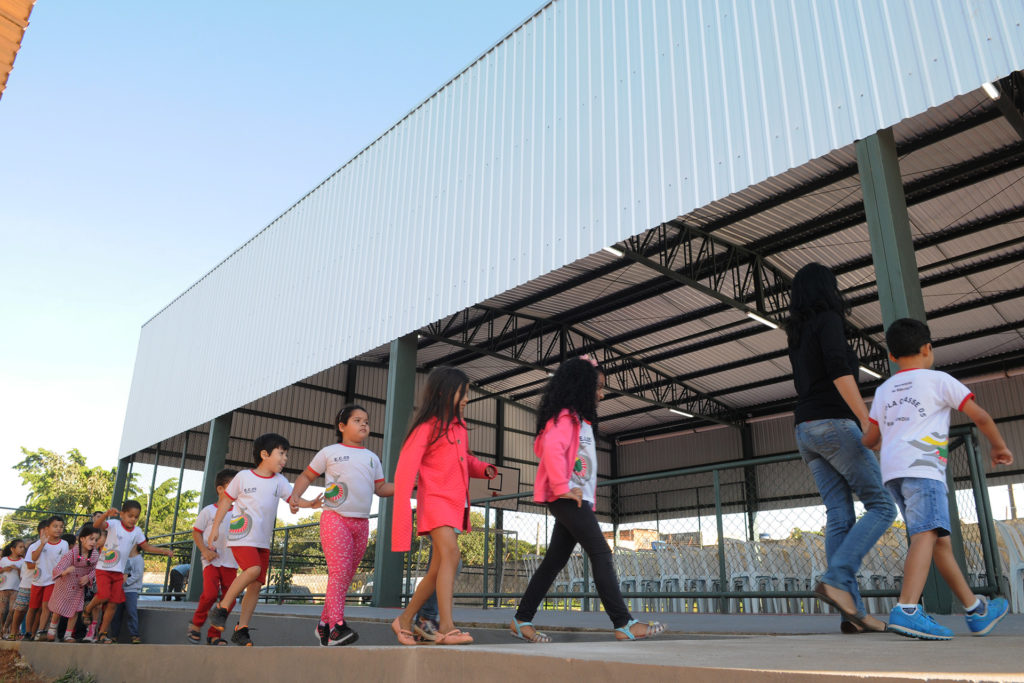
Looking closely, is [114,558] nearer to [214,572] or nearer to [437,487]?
[214,572]

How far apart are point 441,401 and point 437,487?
398 mm

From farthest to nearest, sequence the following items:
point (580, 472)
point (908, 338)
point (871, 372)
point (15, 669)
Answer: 1. point (871, 372)
2. point (15, 669)
3. point (580, 472)
4. point (908, 338)

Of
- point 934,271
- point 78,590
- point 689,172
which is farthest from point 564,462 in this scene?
point 934,271

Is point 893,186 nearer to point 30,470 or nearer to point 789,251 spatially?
point 789,251

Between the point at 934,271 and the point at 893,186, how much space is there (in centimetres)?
898

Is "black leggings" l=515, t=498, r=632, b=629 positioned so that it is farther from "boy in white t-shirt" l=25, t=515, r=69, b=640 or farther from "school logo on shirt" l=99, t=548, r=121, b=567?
"boy in white t-shirt" l=25, t=515, r=69, b=640

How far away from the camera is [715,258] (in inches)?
486

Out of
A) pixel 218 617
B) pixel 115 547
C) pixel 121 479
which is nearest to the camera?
pixel 218 617

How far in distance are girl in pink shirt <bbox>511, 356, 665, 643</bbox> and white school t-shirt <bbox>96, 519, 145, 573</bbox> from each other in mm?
4864

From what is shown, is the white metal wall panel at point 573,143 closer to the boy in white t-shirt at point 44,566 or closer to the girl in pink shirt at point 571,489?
the girl in pink shirt at point 571,489

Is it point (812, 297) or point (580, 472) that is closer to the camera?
point (812, 297)

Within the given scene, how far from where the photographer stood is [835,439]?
3227mm

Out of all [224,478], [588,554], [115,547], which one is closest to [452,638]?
[588,554]

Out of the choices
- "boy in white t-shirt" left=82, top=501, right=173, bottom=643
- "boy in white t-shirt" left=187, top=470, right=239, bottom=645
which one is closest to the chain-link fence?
"boy in white t-shirt" left=187, top=470, right=239, bottom=645
